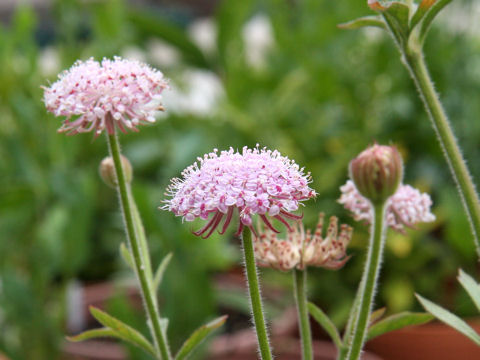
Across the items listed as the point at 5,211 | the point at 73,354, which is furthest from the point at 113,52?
the point at 73,354

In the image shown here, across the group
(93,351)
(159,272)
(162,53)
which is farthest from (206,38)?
(159,272)

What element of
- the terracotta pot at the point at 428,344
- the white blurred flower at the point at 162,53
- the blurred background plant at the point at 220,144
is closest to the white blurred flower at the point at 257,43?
the blurred background plant at the point at 220,144

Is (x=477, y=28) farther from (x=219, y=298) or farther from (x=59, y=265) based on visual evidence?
(x=59, y=265)

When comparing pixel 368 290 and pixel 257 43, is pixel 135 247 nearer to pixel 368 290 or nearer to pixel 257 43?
pixel 368 290

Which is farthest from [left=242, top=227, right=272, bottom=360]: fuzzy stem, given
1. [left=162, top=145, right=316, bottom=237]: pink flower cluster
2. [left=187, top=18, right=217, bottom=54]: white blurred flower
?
[left=187, top=18, right=217, bottom=54]: white blurred flower

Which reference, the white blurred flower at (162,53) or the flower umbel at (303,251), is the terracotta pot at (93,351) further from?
the white blurred flower at (162,53)
